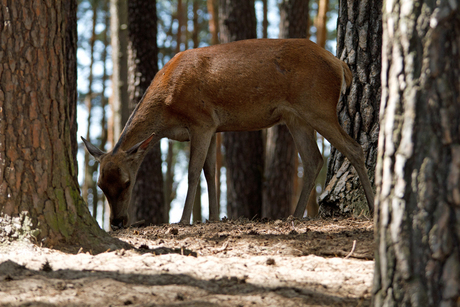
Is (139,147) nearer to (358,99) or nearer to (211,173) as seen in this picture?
(211,173)

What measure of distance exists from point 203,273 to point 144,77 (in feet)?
24.3

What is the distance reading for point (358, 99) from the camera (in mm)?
6789

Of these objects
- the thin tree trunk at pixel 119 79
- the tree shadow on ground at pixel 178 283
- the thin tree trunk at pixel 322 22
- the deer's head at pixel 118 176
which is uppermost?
the thin tree trunk at pixel 322 22

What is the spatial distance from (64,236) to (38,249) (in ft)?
0.92

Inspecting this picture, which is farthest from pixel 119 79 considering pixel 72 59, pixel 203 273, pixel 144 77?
pixel 203 273

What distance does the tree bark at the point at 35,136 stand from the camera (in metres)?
4.17

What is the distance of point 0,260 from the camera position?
386cm

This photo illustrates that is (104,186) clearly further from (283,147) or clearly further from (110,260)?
(283,147)

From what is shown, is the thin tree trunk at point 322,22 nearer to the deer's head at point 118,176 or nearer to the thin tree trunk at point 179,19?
the thin tree trunk at point 179,19

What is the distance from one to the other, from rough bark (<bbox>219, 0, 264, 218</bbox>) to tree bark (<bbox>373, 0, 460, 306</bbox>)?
9.20m

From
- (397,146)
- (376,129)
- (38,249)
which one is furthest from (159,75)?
(397,146)

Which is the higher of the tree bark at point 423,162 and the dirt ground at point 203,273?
the tree bark at point 423,162

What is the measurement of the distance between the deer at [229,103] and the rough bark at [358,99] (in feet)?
0.80

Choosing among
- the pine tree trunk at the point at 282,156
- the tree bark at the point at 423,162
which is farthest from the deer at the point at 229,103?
the pine tree trunk at the point at 282,156
